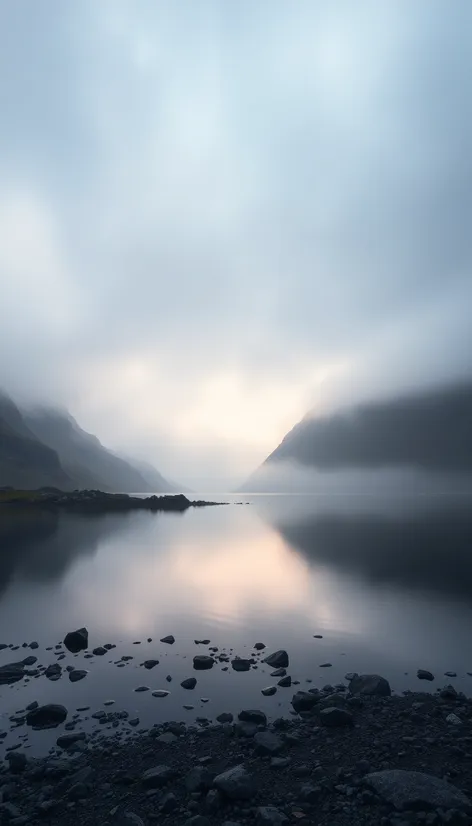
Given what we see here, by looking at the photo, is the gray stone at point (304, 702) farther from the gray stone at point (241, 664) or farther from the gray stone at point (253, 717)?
the gray stone at point (241, 664)

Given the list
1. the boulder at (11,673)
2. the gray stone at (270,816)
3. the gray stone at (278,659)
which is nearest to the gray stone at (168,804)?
the gray stone at (270,816)

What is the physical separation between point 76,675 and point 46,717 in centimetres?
435

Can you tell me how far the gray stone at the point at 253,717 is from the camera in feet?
→ 52.4

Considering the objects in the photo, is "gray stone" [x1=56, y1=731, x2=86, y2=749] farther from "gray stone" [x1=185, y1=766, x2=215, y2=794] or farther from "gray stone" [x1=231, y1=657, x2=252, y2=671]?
"gray stone" [x1=231, y1=657, x2=252, y2=671]

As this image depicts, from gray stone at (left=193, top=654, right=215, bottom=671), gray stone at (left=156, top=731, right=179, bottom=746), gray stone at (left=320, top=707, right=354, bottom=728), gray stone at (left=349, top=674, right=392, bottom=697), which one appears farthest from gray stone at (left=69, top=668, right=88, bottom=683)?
gray stone at (left=349, top=674, right=392, bottom=697)

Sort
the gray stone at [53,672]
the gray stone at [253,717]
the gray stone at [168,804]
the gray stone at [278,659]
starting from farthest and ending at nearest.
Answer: the gray stone at [278,659] → the gray stone at [53,672] → the gray stone at [253,717] → the gray stone at [168,804]

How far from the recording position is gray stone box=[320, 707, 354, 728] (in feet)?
51.4

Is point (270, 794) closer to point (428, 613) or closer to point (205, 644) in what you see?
point (205, 644)

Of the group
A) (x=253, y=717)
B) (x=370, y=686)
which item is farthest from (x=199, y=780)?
(x=370, y=686)

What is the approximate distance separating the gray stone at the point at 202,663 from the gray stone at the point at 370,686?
22.5 ft

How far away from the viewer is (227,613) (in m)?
33.1

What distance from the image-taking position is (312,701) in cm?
1730

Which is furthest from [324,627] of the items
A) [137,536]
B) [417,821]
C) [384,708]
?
[137,536]

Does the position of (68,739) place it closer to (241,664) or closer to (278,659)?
(241,664)
